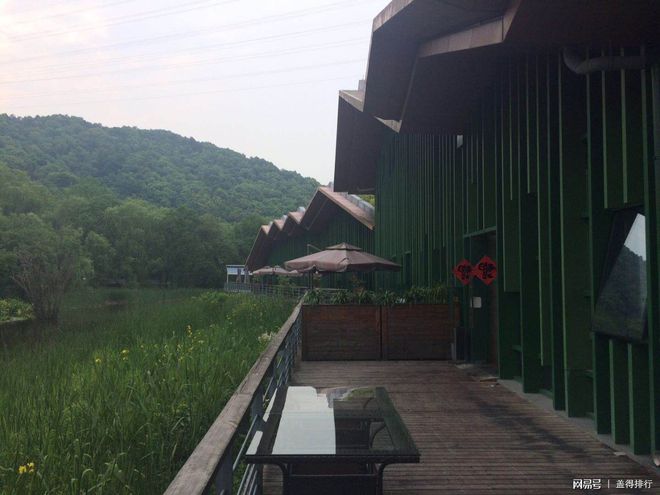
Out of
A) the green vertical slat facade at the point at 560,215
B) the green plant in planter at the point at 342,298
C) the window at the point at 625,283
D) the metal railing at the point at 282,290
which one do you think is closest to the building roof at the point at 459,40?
the green vertical slat facade at the point at 560,215

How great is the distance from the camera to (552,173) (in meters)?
7.46

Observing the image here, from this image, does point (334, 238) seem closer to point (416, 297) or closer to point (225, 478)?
point (416, 297)

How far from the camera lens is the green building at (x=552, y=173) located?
17.9 feet

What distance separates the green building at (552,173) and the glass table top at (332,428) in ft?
7.73

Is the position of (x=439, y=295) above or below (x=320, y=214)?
below

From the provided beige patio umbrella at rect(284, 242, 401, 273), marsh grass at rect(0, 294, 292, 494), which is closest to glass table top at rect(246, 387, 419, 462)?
marsh grass at rect(0, 294, 292, 494)

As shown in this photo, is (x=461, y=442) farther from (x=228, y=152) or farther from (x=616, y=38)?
(x=228, y=152)

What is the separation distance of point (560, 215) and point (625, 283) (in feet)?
5.17

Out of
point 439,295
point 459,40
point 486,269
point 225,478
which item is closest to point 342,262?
point 439,295

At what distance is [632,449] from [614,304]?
45.4 inches

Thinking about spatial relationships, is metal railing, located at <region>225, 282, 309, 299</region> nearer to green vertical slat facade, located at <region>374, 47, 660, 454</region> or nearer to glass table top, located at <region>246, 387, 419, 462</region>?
green vertical slat facade, located at <region>374, 47, 660, 454</region>

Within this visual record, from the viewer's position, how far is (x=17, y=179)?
58.5 meters

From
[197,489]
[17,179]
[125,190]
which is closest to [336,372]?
[197,489]

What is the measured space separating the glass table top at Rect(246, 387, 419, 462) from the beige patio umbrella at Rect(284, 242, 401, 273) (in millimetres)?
10608
